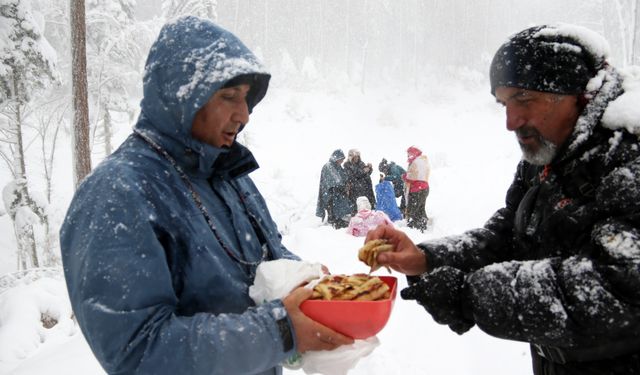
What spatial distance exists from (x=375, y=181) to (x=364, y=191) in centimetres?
1104

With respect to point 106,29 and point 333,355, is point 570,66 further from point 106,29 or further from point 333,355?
point 106,29

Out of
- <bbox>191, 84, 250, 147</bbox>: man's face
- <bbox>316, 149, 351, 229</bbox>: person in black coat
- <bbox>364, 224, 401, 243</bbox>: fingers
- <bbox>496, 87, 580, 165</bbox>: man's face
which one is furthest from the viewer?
<bbox>316, 149, 351, 229</bbox>: person in black coat

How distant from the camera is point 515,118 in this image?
207 centimetres

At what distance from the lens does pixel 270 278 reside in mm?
1696

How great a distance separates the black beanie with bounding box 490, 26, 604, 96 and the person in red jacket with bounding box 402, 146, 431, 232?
8.58 metres

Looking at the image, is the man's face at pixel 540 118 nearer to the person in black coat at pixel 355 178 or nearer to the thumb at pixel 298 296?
the thumb at pixel 298 296

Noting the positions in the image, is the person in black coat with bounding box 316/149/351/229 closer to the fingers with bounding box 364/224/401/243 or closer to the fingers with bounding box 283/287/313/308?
the fingers with bounding box 364/224/401/243

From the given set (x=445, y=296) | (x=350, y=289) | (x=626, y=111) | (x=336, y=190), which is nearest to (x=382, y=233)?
(x=445, y=296)

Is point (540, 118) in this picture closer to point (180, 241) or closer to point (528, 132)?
point (528, 132)

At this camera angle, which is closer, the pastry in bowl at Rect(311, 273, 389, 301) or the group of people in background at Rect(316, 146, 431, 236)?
the pastry in bowl at Rect(311, 273, 389, 301)

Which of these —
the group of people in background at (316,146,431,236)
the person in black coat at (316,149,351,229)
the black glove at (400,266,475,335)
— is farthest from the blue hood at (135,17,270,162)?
the person in black coat at (316,149,351,229)

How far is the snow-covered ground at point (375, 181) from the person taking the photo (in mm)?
4520

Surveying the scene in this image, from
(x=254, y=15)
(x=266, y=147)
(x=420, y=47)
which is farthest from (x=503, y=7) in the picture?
(x=266, y=147)

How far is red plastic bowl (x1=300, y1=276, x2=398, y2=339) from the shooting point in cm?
154
